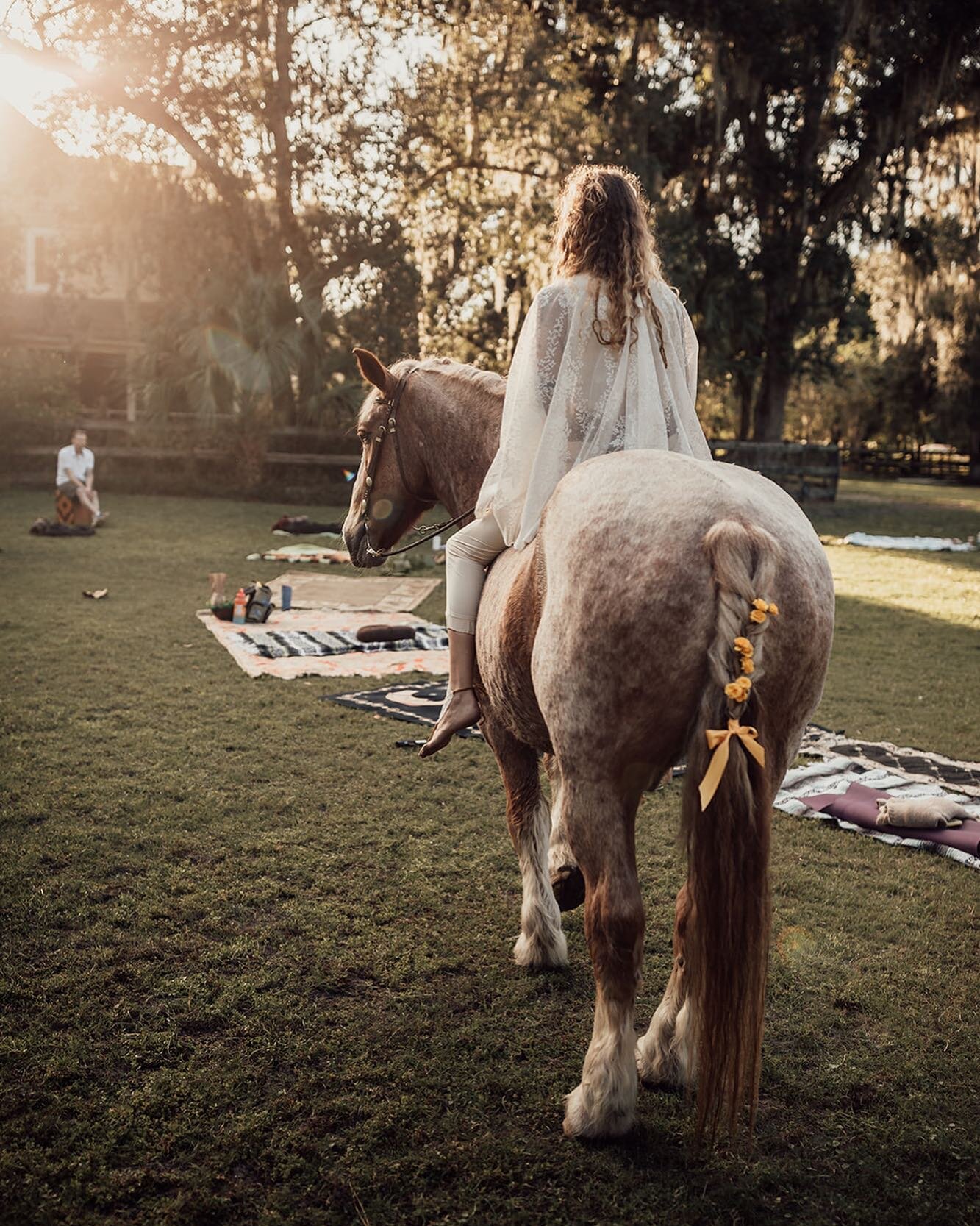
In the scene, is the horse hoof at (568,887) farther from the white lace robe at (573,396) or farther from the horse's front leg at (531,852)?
the white lace robe at (573,396)

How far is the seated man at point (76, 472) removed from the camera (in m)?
12.9

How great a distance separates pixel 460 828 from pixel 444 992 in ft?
4.10

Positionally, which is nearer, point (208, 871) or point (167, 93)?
point (208, 871)

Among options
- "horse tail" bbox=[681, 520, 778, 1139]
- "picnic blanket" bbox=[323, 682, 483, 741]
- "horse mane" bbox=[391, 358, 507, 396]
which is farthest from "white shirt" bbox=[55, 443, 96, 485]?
"horse tail" bbox=[681, 520, 778, 1139]

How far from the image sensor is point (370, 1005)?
9.22 ft

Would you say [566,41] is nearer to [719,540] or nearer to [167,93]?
[167,93]

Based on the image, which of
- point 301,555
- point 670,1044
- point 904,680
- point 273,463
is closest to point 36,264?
point 273,463

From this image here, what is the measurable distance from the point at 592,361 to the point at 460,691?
3.48 ft

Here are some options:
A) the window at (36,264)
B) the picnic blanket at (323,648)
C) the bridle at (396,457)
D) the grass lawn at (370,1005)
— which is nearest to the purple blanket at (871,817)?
the grass lawn at (370,1005)

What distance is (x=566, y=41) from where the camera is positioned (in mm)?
17781

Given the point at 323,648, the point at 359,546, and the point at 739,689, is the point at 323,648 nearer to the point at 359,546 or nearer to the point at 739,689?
the point at 359,546

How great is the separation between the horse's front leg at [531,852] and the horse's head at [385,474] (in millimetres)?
945

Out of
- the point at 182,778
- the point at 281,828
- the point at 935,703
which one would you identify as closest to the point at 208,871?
the point at 281,828

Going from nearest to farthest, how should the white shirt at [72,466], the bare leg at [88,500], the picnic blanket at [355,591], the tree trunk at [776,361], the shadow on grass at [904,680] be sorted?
the shadow on grass at [904,680]
the picnic blanket at [355,591]
the white shirt at [72,466]
the bare leg at [88,500]
the tree trunk at [776,361]
